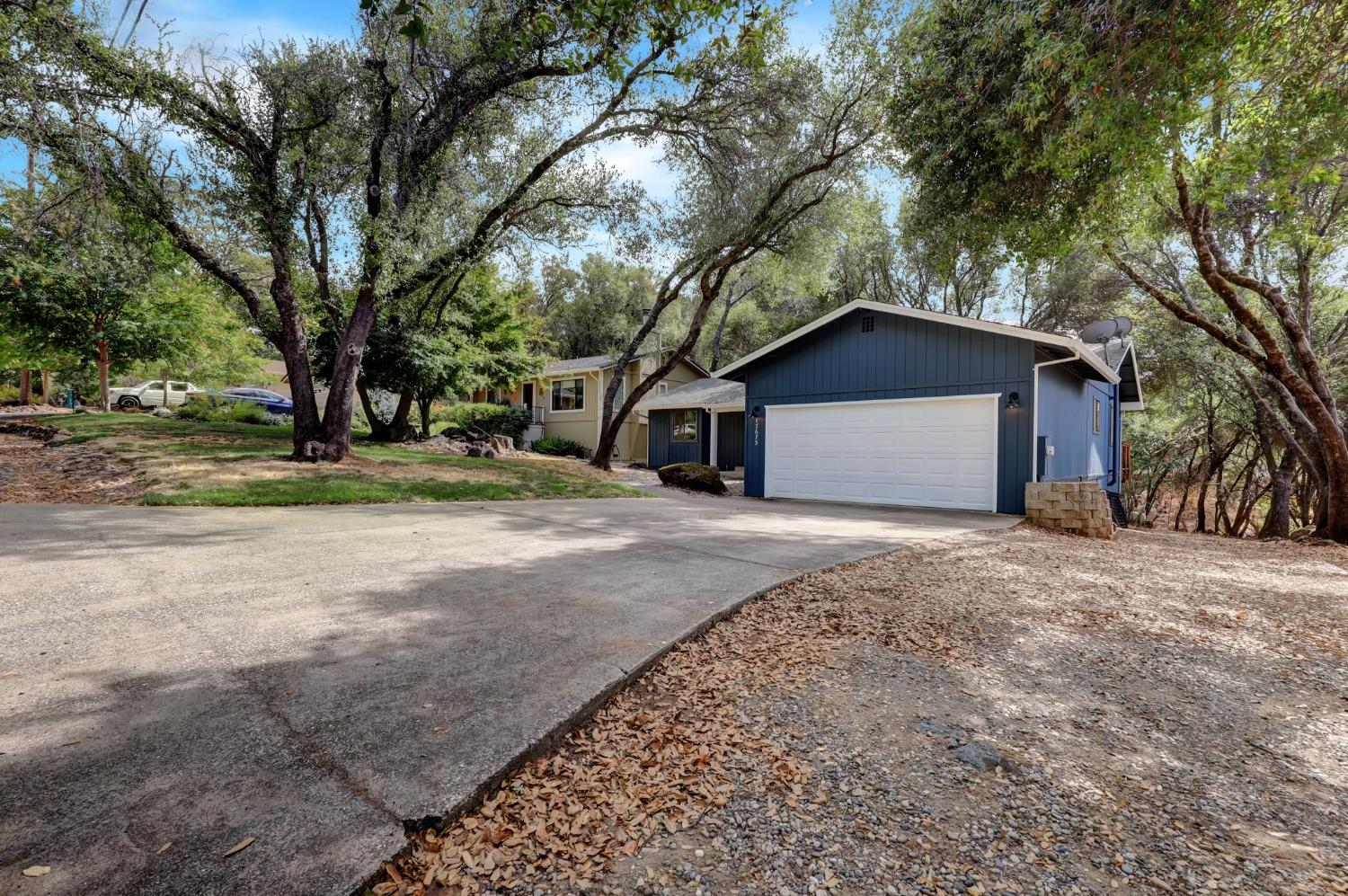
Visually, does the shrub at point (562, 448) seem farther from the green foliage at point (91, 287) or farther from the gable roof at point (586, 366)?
the green foliage at point (91, 287)

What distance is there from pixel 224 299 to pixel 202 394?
30.4 feet

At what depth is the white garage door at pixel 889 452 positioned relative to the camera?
31.3ft

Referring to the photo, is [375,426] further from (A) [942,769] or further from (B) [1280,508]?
(B) [1280,508]

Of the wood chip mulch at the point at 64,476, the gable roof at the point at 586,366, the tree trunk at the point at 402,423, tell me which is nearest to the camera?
the wood chip mulch at the point at 64,476

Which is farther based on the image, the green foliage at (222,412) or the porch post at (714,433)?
the porch post at (714,433)

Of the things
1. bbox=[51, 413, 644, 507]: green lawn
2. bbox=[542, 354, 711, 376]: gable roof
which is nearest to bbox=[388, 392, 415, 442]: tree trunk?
bbox=[51, 413, 644, 507]: green lawn

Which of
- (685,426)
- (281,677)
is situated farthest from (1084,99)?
(685,426)

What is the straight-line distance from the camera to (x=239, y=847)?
1.36 meters

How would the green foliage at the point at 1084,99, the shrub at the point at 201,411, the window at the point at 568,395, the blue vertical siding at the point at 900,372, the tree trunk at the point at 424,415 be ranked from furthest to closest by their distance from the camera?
1. the window at the point at 568,395
2. the shrub at the point at 201,411
3. the tree trunk at the point at 424,415
4. the blue vertical siding at the point at 900,372
5. the green foliage at the point at 1084,99

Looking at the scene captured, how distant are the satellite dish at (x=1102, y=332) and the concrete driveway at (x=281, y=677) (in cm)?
1181

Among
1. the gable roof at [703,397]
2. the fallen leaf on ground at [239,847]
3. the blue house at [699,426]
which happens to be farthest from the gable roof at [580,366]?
the fallen leaf on ground at [239,847]

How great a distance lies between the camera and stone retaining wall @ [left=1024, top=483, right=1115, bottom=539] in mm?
7750

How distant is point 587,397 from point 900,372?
12.8m

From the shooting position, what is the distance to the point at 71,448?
29.6 ft
